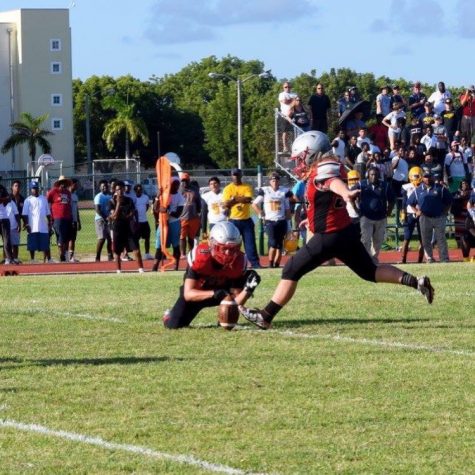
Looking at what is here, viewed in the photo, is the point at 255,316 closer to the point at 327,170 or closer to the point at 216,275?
the point at 216,275

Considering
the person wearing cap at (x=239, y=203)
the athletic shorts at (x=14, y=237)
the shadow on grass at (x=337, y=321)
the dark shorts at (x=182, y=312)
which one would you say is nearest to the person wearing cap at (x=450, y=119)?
the person wearing cap at (x=239, y=203)

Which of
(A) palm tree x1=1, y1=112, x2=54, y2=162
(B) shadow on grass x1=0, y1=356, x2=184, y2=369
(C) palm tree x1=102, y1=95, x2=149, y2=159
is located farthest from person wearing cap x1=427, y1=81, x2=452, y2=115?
(C) palm tree x1=102, y1=95, x2=149, y2=159

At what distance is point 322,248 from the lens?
11.2 metres

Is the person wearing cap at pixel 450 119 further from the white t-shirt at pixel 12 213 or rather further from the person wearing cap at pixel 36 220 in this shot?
the white t-shirt at pixel 12 213

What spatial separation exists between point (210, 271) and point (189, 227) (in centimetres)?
1158

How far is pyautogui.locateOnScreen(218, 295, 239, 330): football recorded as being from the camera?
37.6 ft

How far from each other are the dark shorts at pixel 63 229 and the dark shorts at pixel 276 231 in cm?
476

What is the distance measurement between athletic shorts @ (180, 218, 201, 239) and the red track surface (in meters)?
0.82

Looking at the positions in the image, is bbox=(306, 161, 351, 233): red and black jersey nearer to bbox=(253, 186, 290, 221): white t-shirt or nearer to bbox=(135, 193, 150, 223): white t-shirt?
bbox=(253, 186, 290, 221): white t-shirt

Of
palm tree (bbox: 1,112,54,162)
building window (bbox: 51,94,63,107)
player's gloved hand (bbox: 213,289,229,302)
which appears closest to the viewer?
player's gloved hand (bbox: 213,289,229,302)

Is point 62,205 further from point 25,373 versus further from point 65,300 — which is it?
point 25,373

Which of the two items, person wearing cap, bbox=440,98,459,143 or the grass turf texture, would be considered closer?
the grass turf texture

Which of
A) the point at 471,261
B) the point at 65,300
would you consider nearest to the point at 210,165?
the point at 471,261

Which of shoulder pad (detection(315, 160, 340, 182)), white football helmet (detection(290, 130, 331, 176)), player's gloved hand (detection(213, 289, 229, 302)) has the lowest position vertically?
player's gloved hand (detection(213, 289, 229, 302))
